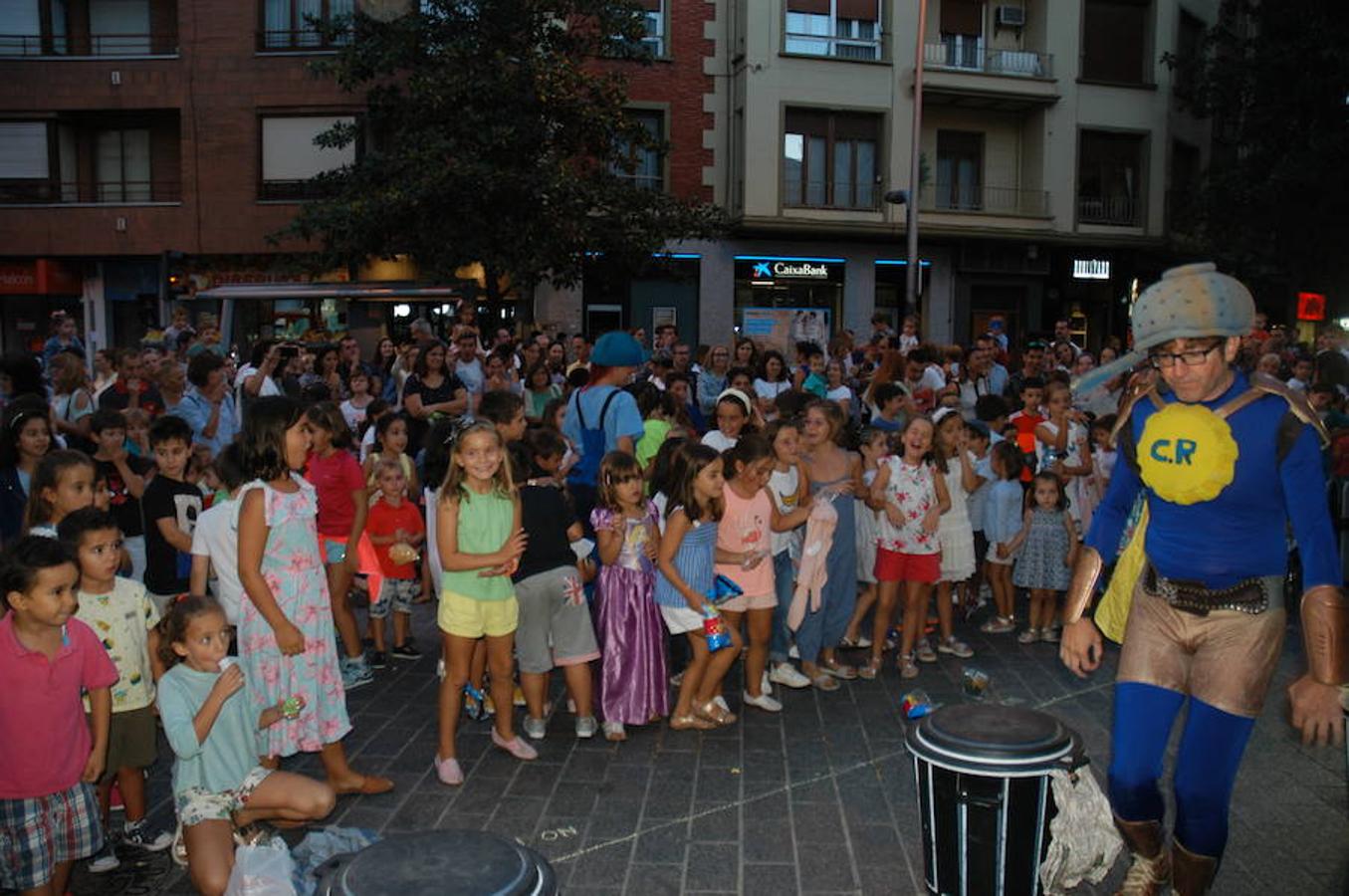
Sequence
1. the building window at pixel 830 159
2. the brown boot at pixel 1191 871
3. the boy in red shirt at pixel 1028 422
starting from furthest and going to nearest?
the building window at pixel 830 159, the boy in red shirt at pixel 1028 422, the brown boot at pixel 1191 871

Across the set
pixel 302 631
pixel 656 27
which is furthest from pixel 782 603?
pixel 656 27

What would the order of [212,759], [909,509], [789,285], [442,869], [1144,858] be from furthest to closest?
1. [789,285]
2. [909,509]
3. [212,759]
4. [1144,858]
5. [442,869]

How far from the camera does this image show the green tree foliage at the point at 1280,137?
904 inches

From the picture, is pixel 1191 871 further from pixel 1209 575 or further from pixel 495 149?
pixel 495 149

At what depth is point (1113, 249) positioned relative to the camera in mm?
26203

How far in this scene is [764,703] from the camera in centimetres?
622

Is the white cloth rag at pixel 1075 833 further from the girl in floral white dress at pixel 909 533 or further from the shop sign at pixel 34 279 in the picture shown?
the shop sign at pixel 34 279

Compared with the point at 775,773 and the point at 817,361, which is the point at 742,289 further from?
the point at 775,773

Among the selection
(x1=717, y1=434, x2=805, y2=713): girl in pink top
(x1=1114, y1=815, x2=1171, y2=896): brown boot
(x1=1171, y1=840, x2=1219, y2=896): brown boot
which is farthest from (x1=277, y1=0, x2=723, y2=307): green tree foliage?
(x1=1171, y1=840, x2=1219, y2=896): brown boot

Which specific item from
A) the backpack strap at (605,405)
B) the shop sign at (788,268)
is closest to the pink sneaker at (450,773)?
the backpack strap at (605,405)

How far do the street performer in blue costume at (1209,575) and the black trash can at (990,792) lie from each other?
1.36 feet

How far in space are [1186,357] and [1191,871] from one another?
172 cm

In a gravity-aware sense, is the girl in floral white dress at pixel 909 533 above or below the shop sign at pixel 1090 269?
below

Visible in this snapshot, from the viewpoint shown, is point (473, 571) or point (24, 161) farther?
point (24, 161)
